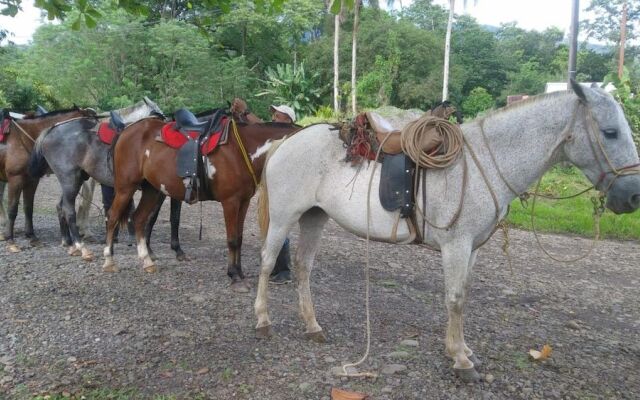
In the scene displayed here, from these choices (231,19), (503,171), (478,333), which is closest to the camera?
(503,171)

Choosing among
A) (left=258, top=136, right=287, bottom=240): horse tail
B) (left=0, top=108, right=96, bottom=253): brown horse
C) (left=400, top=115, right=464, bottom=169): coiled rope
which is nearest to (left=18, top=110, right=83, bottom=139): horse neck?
(left=0, top=108, right=96, bottom=253): brown horse

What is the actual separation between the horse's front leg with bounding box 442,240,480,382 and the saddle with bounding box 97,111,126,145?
463cm

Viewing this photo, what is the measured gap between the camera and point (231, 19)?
34.8m

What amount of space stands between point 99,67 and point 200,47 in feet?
18.4

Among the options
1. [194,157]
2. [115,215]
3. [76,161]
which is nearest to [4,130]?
[76,161]

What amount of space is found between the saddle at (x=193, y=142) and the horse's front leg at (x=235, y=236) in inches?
15.0

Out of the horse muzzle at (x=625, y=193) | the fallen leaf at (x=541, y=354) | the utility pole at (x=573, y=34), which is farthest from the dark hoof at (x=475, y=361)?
the utility pole at (x=573, y=34)

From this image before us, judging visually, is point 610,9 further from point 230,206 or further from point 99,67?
point 230,206

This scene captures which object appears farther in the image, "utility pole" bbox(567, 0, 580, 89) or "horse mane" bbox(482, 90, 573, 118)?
"utility pole" bbox(567, 0, 580, 89)

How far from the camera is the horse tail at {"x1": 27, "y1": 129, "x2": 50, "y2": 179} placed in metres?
6.89

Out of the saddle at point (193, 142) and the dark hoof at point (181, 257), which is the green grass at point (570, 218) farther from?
the saddle at point (193, 142)

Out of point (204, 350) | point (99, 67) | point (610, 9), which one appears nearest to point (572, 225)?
point (204, 350)

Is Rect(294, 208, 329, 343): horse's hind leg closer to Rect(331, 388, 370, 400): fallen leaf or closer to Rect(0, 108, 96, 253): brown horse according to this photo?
Rect(331, 388, 370, 400): fallen leaf

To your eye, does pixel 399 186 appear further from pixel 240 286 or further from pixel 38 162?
pixel 38 162
